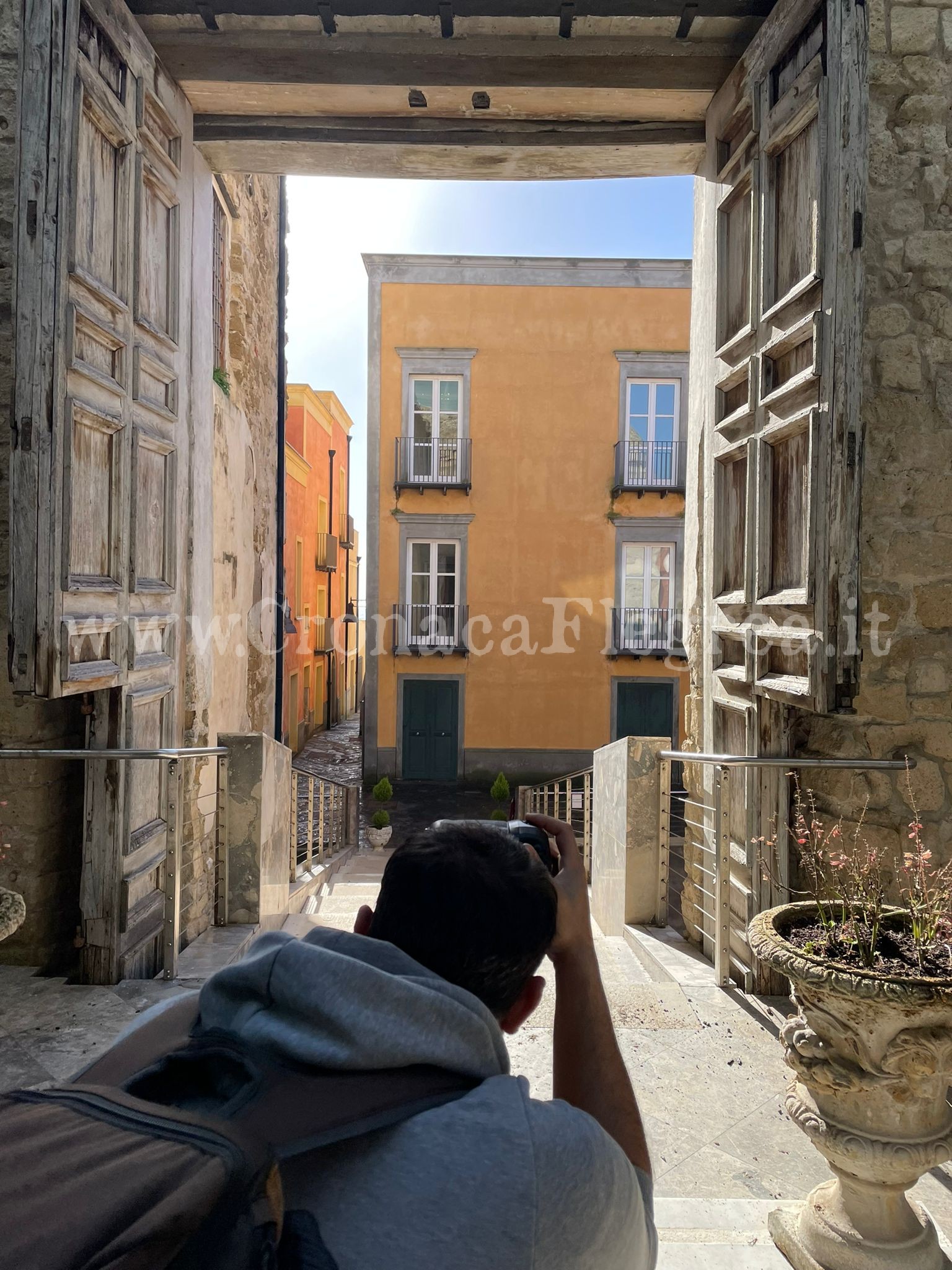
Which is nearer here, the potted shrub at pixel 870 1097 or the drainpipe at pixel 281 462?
the potted shrub at pixel 870 1097

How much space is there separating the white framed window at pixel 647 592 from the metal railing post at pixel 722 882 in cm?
1267

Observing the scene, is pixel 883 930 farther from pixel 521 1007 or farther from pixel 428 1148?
pixel 428 1148

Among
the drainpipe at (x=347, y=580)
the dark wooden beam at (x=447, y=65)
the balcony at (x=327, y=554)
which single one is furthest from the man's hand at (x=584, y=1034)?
the drainpipe at (x=347, y=580)

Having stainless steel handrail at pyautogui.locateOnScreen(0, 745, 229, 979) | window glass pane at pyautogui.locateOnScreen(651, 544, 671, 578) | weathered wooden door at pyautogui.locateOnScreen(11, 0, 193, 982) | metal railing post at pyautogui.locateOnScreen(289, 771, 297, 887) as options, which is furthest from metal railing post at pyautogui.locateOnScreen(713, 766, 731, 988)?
window glass pane at pyautogui.locateOnScreen(651, 544, 671, 578)

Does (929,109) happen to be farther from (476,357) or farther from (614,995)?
(476,357)

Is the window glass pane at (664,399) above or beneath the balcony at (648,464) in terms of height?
above

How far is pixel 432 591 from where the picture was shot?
16.8 m

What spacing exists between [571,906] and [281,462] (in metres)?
8.60

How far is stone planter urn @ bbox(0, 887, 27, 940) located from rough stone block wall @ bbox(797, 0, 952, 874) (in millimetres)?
3137

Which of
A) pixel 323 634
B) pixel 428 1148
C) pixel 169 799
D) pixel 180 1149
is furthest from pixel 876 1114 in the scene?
pixel 323 634

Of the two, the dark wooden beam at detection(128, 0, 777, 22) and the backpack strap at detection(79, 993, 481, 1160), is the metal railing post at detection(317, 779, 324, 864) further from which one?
the backpack strap at detection(79, 993, 481, 1160)

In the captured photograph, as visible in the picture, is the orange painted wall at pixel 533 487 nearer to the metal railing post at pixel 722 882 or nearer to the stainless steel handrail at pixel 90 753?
the metal railing post at pixel 722 882

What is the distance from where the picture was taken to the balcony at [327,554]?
80.7 feet

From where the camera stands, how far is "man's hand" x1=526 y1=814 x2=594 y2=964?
1.23m
